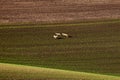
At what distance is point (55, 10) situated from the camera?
2.87m

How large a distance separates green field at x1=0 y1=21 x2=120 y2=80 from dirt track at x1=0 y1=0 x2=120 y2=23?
0.11 m

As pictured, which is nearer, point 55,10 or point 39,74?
point 39,74

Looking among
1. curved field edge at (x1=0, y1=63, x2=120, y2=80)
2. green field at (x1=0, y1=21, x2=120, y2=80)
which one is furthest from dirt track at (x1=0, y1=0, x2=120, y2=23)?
curved field edge at (x1=0, y1=63, x2=120, y2=80)

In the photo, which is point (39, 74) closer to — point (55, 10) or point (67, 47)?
point (67, 47)

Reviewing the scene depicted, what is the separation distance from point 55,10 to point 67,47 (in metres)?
0.56

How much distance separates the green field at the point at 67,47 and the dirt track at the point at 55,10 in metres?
0.11

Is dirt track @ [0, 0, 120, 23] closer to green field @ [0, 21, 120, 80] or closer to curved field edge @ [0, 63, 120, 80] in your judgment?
green field @ [0, 21, 120, 80]

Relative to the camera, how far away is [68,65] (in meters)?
2.23

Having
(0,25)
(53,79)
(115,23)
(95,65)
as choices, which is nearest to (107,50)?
(95,65)

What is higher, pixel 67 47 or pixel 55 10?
pixel 55 10

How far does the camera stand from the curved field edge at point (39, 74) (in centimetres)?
193

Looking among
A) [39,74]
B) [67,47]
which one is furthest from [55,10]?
[39,74]

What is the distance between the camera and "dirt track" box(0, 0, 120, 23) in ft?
9.18

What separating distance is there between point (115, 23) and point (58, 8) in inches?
21.0
